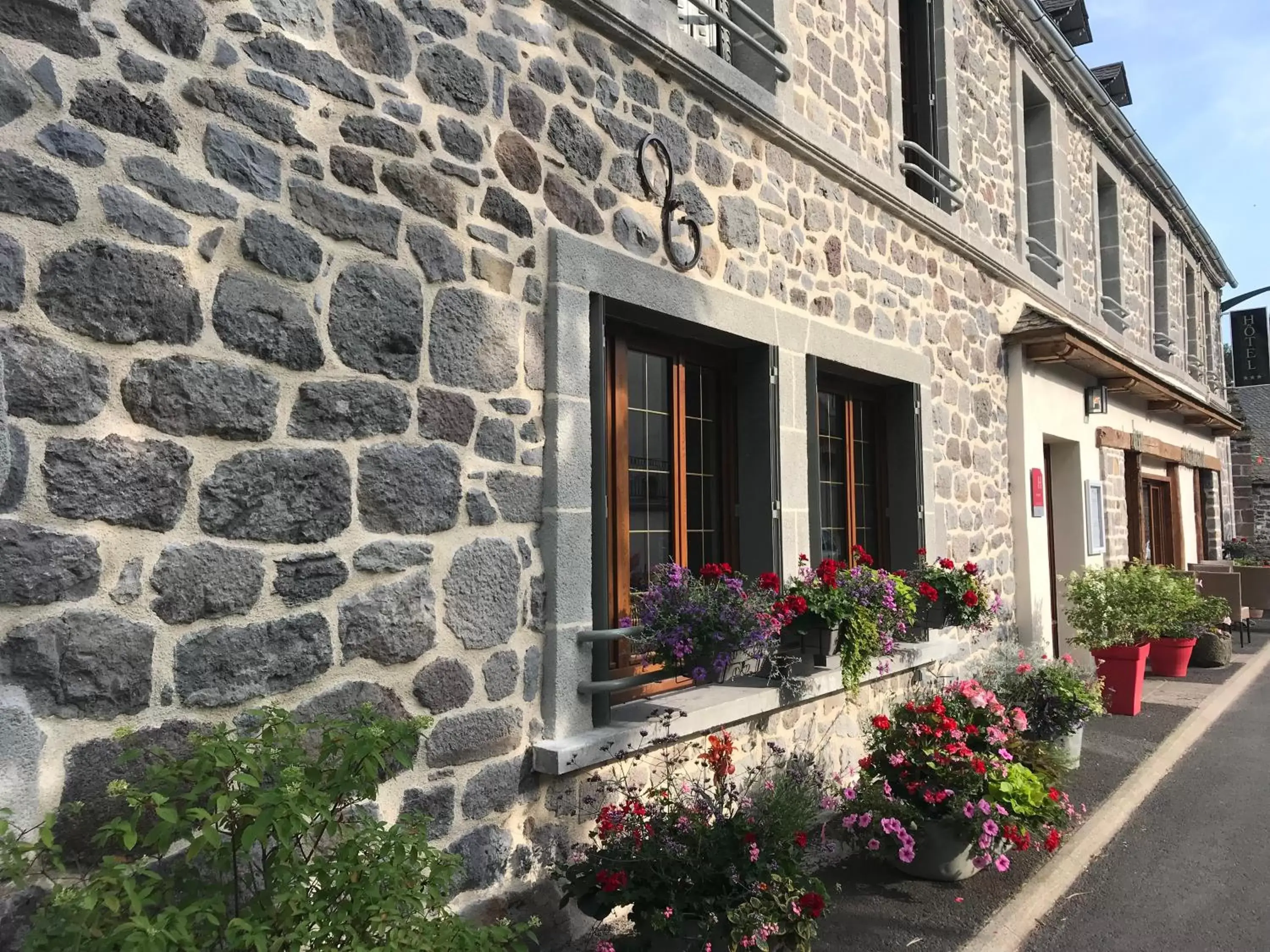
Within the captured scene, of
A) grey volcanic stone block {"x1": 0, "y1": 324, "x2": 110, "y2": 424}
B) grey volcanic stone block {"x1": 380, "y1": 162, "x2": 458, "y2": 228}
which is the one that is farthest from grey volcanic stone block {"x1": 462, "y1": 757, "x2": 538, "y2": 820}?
grey volcanic stone block {"x1": 380, "y1": 162, "x2": 458, "y2": 228}

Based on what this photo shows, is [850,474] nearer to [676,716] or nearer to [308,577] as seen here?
[676,716]

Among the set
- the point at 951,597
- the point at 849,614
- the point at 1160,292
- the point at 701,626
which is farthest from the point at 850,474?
the point at 1160,292

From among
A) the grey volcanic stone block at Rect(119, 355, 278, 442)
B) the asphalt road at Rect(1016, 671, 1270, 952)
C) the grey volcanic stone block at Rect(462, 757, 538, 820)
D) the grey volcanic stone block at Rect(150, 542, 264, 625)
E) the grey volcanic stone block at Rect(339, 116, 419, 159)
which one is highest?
the grey volcanic stone block at Rect(339, 116, 419, 159)

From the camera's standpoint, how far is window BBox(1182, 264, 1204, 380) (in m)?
14.1

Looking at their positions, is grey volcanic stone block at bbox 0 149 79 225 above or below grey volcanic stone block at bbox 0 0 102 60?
below

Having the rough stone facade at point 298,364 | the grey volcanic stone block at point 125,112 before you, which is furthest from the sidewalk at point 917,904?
the grey volcanic stone block at point 125,112

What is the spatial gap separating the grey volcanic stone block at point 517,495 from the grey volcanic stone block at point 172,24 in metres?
1.45

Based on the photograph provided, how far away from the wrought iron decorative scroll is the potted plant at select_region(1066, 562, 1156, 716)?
490 cm

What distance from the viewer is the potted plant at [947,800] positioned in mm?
3738

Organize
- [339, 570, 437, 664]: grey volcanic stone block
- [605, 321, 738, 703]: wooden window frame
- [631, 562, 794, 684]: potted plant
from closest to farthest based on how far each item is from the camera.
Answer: [339, 570, 437, 664]: grey volcanic stone block
[631, 562, 794, 684]: potted plant
[605, 321, 738, 703]: wooden window frame

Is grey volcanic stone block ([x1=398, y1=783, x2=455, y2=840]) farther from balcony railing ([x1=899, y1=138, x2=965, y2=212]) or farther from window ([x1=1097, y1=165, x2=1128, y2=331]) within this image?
window ([x1=1097, y1=165, x2=1128, y2=331])

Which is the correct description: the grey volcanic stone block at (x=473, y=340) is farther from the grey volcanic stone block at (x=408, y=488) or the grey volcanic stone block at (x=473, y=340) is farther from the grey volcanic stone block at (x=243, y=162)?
the grey volcanic stone block at (x=243, y=162)

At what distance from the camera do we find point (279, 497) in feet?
8.00

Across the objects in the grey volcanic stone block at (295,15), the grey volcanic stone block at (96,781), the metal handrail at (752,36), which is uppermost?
the metal handrail at (752,36)
